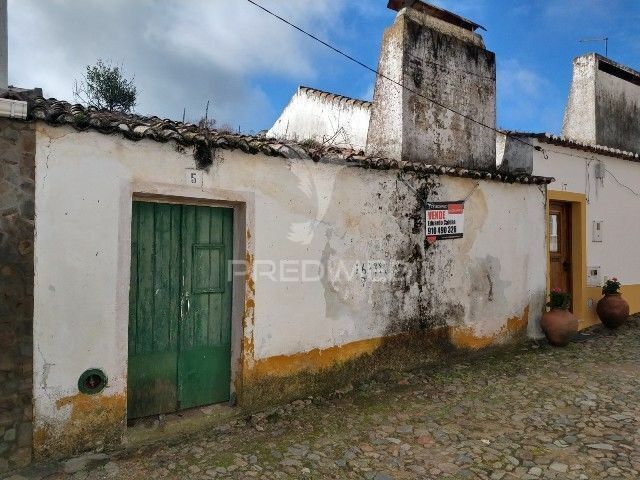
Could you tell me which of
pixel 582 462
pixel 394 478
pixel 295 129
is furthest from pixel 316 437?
pixel 295 129

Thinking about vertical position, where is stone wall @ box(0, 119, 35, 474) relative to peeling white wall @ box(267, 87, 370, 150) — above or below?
below

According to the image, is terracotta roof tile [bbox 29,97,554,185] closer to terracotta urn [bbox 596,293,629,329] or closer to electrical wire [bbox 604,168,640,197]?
terracotta urn [bbox 596,293,629,329]

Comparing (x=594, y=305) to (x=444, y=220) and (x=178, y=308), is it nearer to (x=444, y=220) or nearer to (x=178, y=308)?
(x=444, y=220)

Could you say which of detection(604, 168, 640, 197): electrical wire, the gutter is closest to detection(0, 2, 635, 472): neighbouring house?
the gutter

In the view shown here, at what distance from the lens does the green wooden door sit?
421 cm

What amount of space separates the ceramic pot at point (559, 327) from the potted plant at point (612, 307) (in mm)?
1598

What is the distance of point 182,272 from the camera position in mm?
4406

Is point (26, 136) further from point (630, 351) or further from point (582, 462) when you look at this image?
point (630, 351)

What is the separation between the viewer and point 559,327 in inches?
281

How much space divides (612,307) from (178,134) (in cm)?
816

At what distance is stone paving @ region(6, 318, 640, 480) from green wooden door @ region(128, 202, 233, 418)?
527 mm

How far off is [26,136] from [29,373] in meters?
1.83

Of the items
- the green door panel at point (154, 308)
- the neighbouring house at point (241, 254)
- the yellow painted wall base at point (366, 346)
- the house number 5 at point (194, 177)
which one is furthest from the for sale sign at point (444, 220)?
the green door panel at point (154, 308)

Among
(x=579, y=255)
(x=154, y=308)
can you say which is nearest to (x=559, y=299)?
(x=579, y=255)
